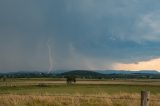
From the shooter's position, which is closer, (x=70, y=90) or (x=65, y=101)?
(x=65, y=101)

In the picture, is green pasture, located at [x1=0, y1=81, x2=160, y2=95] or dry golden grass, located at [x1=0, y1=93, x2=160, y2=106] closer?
dry golden grass, located at [x1=0, y1=93, x2=160, y2=106]

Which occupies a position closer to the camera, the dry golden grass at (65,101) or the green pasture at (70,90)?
the dry golden grass at (65,101)

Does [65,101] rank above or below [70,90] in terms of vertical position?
above

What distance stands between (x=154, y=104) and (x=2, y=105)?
7904 mm

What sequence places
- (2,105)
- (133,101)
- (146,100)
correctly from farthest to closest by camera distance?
(133,101), (2,105), (146,100)

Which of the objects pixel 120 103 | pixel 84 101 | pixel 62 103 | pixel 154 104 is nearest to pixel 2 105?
pixel 62 103

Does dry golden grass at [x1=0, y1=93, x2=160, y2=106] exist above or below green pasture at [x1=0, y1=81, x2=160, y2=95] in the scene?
above

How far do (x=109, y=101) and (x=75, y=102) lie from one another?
6.11 ft

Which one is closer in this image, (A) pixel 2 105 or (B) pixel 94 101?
(A) pixel 2 105

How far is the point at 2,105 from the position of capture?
1808 centimetres

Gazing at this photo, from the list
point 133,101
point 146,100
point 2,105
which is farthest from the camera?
point 133,101

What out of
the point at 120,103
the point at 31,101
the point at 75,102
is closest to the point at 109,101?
the point at 120,103

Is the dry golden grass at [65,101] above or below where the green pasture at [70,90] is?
above

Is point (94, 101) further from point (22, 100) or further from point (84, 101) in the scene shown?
point (22, 100)
